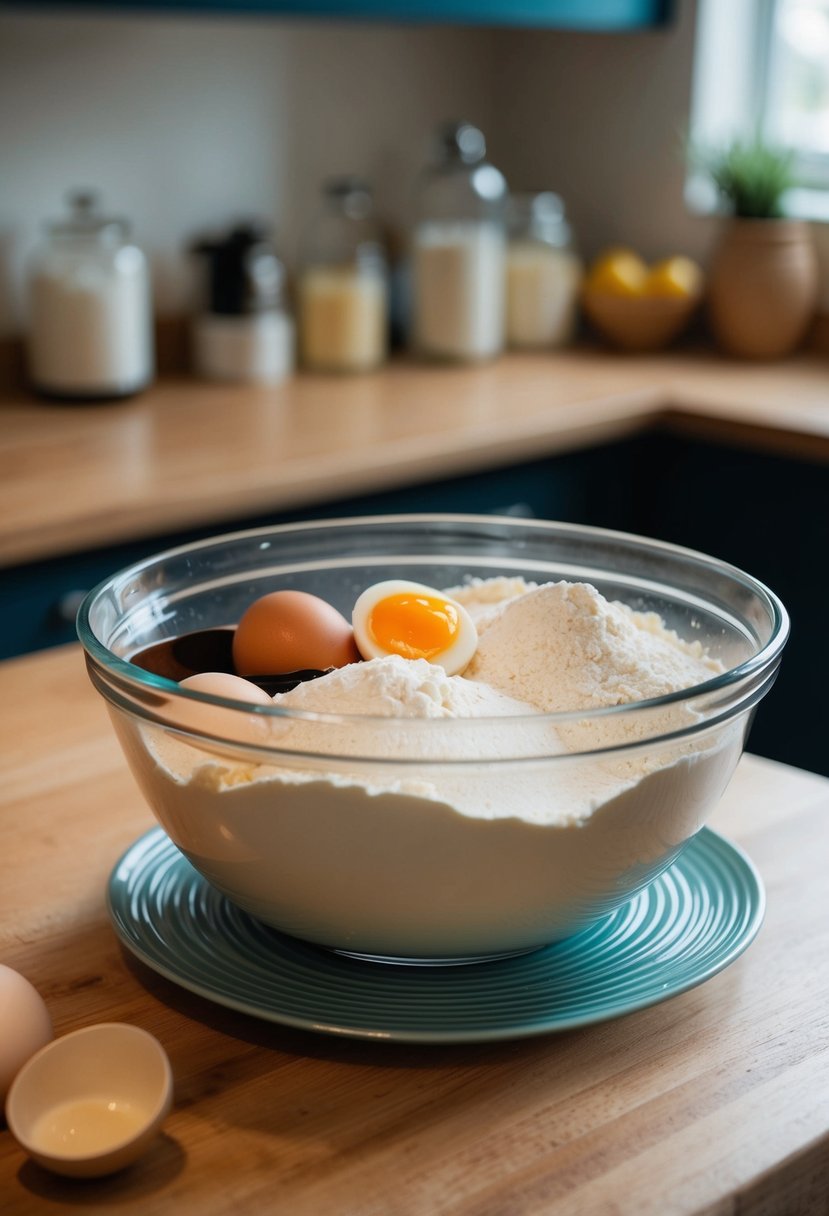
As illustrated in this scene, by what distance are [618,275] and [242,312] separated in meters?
0.71

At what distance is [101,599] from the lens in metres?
0.81

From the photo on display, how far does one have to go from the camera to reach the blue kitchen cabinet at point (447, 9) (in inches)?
73.7

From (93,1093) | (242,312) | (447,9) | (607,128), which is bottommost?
(93,1093)

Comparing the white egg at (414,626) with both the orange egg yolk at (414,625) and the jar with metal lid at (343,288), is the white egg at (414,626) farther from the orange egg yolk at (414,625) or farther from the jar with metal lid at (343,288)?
the jar with metal lid at (343,288)

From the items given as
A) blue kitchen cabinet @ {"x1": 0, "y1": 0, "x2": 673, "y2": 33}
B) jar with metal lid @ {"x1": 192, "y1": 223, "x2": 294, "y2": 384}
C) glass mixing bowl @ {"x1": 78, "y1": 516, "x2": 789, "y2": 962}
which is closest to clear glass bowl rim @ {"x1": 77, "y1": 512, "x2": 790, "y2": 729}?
glass mixing bowl @ {"x1": 78, "y1": 516, "x2": 789, "y2": 962}

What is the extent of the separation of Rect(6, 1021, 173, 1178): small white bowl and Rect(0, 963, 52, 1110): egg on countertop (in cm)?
1

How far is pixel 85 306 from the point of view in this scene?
6.93 ft

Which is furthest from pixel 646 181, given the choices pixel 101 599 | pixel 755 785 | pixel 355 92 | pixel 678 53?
pixel 101 599

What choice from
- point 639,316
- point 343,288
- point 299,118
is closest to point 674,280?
point 639,316

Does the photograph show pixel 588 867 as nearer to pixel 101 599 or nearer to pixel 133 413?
pixel 101 599

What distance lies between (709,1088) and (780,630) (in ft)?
0.78

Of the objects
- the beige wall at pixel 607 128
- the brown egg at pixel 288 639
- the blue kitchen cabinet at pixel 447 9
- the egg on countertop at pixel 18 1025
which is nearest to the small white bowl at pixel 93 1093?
the egg on countertop at pixel 18 1025

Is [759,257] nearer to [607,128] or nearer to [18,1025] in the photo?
[607,128]

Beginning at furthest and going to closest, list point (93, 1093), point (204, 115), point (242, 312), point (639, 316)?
point (639, 316)
point (204, 115)
point (242, 312)
point (93, 1093)
